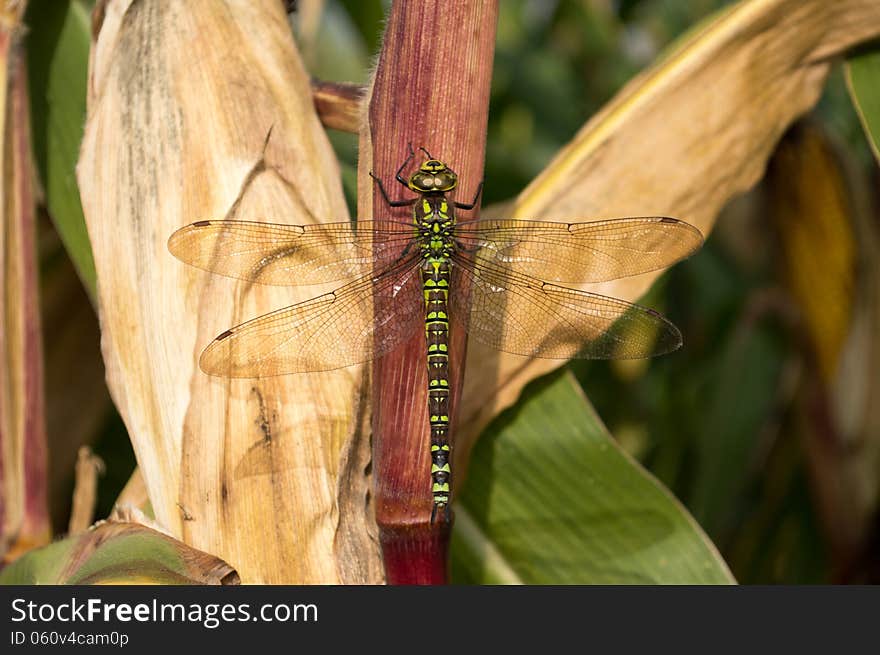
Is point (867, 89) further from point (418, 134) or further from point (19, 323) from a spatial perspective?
point (19, 323)

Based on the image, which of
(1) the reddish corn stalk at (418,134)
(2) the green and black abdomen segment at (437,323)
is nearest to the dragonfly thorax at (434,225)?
(2) the green and black abdomen segment at (437,323)

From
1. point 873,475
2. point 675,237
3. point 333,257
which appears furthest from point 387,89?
point 873,475

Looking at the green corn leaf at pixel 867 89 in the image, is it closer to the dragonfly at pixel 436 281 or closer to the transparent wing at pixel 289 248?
the dragonfly at pixel 436 281

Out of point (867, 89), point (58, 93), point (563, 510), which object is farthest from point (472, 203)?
point (58, 93)

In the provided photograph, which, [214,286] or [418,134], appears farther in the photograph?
[214,286]

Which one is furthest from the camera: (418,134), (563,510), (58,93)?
(58,93)

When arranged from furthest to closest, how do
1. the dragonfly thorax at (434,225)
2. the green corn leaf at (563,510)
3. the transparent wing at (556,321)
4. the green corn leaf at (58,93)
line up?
1. the green corn leaf at (58,93)
2. the green corn leaf at (563,510)
3. the transparent wing at (556,321)
4. the dragonfly thorax at (434,225)

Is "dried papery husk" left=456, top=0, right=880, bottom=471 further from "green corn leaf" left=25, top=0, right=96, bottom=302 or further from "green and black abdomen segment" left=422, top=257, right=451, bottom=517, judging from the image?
"green corn leaf" left=25, top=0, right=96, bottom=302
